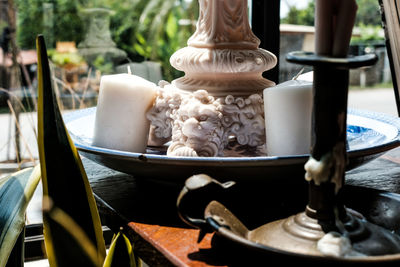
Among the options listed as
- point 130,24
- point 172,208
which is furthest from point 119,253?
point 130,24

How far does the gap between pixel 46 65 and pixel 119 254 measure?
0.20 metres

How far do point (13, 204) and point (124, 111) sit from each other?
0.52 ft

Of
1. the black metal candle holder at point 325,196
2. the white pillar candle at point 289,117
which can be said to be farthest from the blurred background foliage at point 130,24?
the black metal candle holder at point 325,196

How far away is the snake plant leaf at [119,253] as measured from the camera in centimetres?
50

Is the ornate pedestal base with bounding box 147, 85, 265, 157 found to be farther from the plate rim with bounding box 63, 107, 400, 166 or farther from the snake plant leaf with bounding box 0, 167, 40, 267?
the snake plant leaf with bounding box 0, 167, 40, 267

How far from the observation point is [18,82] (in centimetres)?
130

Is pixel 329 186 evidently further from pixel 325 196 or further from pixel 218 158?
pixel 218 158

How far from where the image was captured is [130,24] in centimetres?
144

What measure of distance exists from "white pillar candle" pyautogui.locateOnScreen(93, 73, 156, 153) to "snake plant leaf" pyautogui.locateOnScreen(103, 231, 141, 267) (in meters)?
0.11

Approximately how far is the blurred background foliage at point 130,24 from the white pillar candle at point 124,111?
72 centimetres

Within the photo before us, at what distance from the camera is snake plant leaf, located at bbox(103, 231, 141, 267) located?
50 cm

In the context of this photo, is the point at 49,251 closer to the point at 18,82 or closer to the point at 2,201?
the point at 2,201

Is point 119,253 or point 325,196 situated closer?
point 325,196

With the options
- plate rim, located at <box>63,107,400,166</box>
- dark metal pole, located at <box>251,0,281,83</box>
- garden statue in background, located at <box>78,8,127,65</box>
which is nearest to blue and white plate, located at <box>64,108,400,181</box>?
plate rim, located at <box>63,107,400,166</box>
